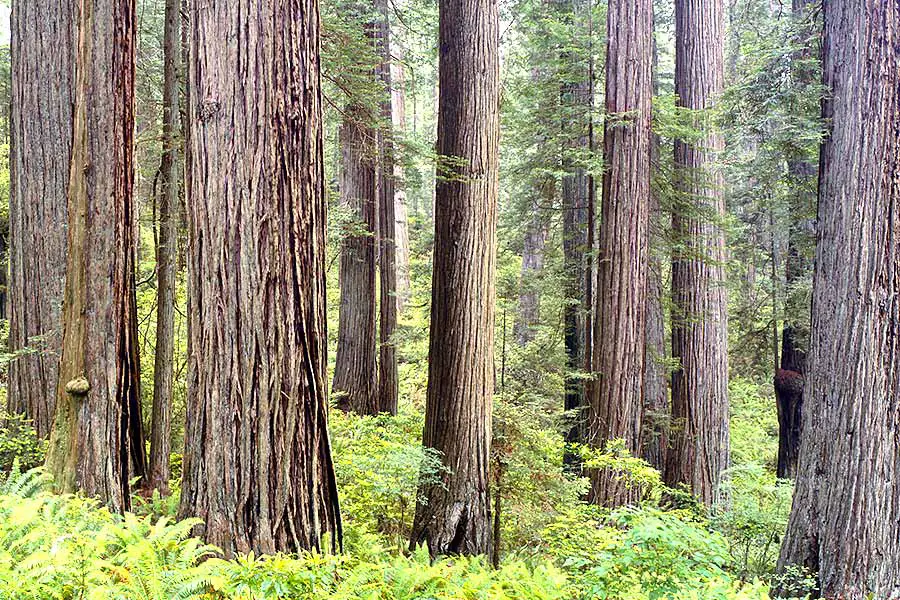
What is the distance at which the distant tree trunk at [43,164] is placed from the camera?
277 inches

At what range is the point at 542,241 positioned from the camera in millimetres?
18203

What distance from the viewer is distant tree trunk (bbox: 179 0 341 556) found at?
12.3ft

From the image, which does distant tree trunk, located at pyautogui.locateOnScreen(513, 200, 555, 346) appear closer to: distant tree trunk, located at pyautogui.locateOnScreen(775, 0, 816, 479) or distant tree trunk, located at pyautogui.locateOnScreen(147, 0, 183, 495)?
distant tree trunk, located at pyautogui.locateOnScreen(775, 0, 816, 479)

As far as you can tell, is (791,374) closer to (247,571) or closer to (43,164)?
(247,571)

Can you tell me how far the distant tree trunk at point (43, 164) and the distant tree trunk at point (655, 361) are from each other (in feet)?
25.4

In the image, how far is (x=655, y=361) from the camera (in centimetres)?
1124

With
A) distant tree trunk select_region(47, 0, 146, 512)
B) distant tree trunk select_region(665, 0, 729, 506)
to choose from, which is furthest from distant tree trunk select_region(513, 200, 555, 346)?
distant tree trunk select_region(47, 0, 146, 512)

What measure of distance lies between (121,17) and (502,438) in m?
5.55

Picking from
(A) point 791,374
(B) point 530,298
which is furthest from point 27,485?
(B) point 530,298

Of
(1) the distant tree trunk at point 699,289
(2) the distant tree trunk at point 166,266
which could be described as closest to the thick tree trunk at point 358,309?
(1) the distant tree trunk at point 699,289

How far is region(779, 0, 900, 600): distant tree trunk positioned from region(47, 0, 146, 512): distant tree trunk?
5797 mm

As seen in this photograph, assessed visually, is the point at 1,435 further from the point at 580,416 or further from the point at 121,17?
the point at 580,416

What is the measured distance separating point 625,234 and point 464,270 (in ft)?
10.6

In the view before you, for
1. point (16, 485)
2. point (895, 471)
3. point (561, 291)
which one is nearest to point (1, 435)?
point (16, 485)
